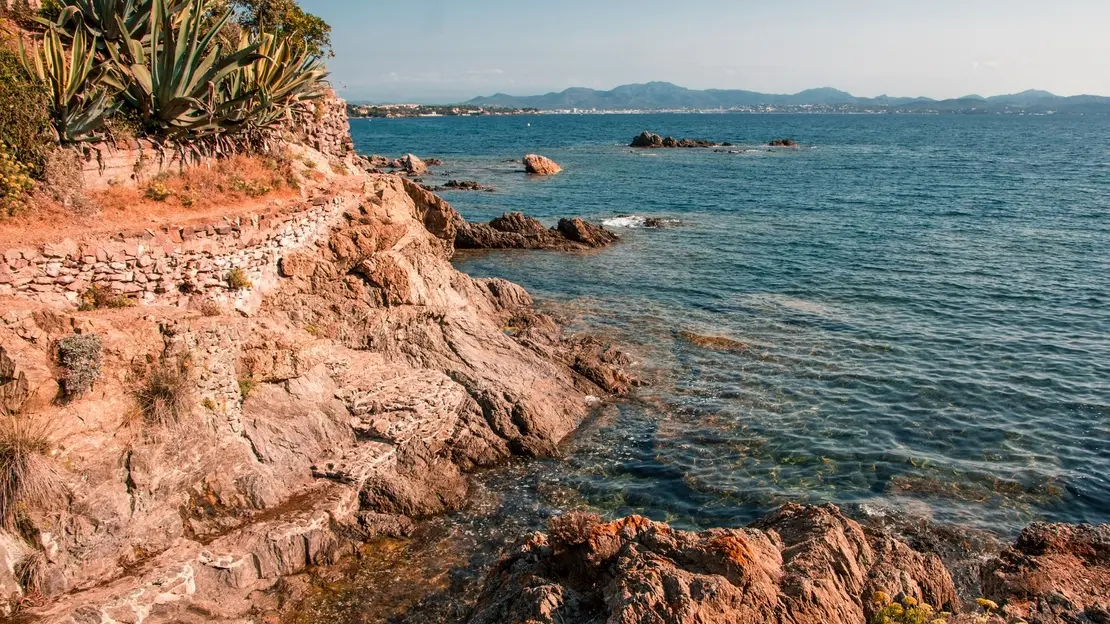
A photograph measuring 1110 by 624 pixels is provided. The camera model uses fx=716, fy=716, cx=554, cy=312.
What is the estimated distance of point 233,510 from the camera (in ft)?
38.0

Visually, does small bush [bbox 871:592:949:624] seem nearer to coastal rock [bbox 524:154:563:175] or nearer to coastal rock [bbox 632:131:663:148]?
coastal rock [bbox 524:154:563:175]

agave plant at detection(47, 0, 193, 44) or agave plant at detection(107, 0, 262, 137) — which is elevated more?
agave plant at detection(47, 0, 193, 44)

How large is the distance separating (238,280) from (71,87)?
4.52 m

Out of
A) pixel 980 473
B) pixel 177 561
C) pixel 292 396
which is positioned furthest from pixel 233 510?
pixel 980 473

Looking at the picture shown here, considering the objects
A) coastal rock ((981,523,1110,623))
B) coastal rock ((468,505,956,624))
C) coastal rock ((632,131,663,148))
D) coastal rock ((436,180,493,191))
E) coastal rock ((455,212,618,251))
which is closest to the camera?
coastal rock ((468,505,956,624))

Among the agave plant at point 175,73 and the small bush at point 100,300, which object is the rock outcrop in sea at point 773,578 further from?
the agave plant at point 175,73

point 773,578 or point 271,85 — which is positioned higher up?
point 271,85

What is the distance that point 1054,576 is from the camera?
993 cm

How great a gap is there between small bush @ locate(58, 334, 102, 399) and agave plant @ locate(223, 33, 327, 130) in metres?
6.99

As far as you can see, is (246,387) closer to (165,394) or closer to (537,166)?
(165,394)

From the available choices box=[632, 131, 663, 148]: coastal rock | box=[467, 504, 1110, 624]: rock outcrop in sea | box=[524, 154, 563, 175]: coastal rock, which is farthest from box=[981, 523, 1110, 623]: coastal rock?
box=[632, 131, 663, 148]: coastal rock

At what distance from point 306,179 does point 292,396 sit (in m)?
6.26

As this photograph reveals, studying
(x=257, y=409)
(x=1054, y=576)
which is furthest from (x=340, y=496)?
(x=1054, y=576)

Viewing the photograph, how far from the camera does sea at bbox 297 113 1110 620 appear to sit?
561 inches
